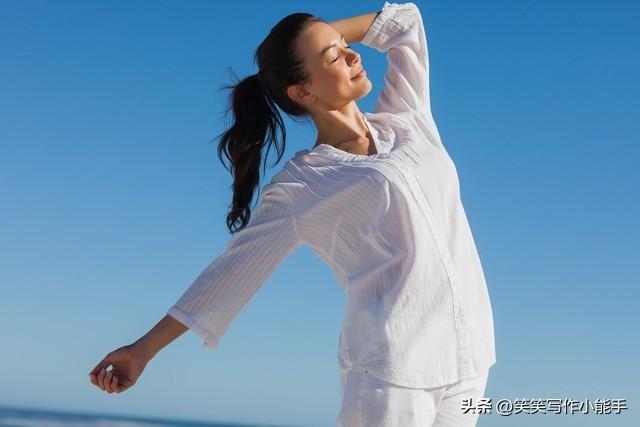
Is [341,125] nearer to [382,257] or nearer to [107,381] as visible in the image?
[382,257]

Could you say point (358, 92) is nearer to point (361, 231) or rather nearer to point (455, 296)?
point (361, 231)

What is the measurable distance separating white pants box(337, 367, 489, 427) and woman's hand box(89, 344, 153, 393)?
503 mm

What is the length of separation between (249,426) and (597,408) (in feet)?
132

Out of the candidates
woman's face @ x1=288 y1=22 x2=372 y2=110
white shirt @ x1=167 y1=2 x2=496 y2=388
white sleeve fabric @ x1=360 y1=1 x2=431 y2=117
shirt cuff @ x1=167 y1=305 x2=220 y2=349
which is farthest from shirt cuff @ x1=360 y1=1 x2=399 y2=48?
shirt cuff @ x1=167 y1=305 x2=220 y2=349

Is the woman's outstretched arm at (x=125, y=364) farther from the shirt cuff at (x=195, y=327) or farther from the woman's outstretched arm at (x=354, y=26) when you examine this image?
the woman's outstretched arm at (x=354, y=26)

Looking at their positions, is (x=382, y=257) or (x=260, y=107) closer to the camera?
(x=382, y=257)

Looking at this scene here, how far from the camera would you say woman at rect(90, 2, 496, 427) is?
7.02ft

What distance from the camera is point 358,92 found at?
251 centimetres

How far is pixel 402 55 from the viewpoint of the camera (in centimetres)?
281

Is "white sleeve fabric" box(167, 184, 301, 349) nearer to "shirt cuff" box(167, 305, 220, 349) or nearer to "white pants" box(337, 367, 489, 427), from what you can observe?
"shirt cuff" box(167, 305, 220, 349)

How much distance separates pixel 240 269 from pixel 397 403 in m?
0.56

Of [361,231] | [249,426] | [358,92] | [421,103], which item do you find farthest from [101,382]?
[249,426]

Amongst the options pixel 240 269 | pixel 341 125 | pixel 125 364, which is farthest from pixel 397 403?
pixel 341 125

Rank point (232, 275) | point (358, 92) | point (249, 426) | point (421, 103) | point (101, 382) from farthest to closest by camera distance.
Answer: point (249, 426) < point (421, 103) < point (358, 92) < point (232, 275) < point (101, 382)
